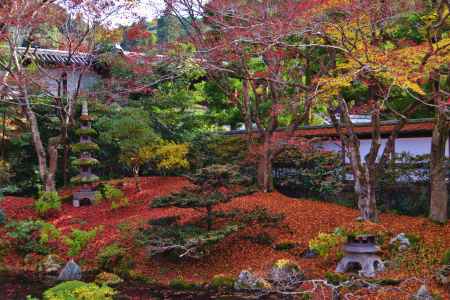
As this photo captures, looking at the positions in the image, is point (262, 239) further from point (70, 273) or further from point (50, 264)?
point (50, 264)

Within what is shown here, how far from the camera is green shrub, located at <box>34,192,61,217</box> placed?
15.8m

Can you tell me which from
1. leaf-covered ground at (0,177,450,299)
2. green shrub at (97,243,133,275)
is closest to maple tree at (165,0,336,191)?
leaf-covered ground at (0,177,450,299)

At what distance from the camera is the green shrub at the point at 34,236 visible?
13.6m

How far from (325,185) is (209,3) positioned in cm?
587

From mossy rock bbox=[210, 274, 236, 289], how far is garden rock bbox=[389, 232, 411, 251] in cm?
346

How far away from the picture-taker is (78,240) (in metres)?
13.7

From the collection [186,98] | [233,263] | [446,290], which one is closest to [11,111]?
[186,98]

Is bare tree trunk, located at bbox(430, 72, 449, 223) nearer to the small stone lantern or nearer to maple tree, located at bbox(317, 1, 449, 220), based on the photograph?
maple tree, located at bbox(317, 1, 449, 220)

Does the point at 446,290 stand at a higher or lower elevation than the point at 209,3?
lower

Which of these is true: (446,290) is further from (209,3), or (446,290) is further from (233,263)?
(209,3)

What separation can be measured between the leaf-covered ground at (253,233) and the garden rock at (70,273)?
976 mm

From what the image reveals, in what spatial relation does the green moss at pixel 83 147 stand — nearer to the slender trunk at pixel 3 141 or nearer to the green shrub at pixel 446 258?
the slender trunk at pixel 3 141

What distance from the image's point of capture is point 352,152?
12195 millimetres

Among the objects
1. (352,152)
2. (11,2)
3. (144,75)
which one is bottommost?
(352,152)
